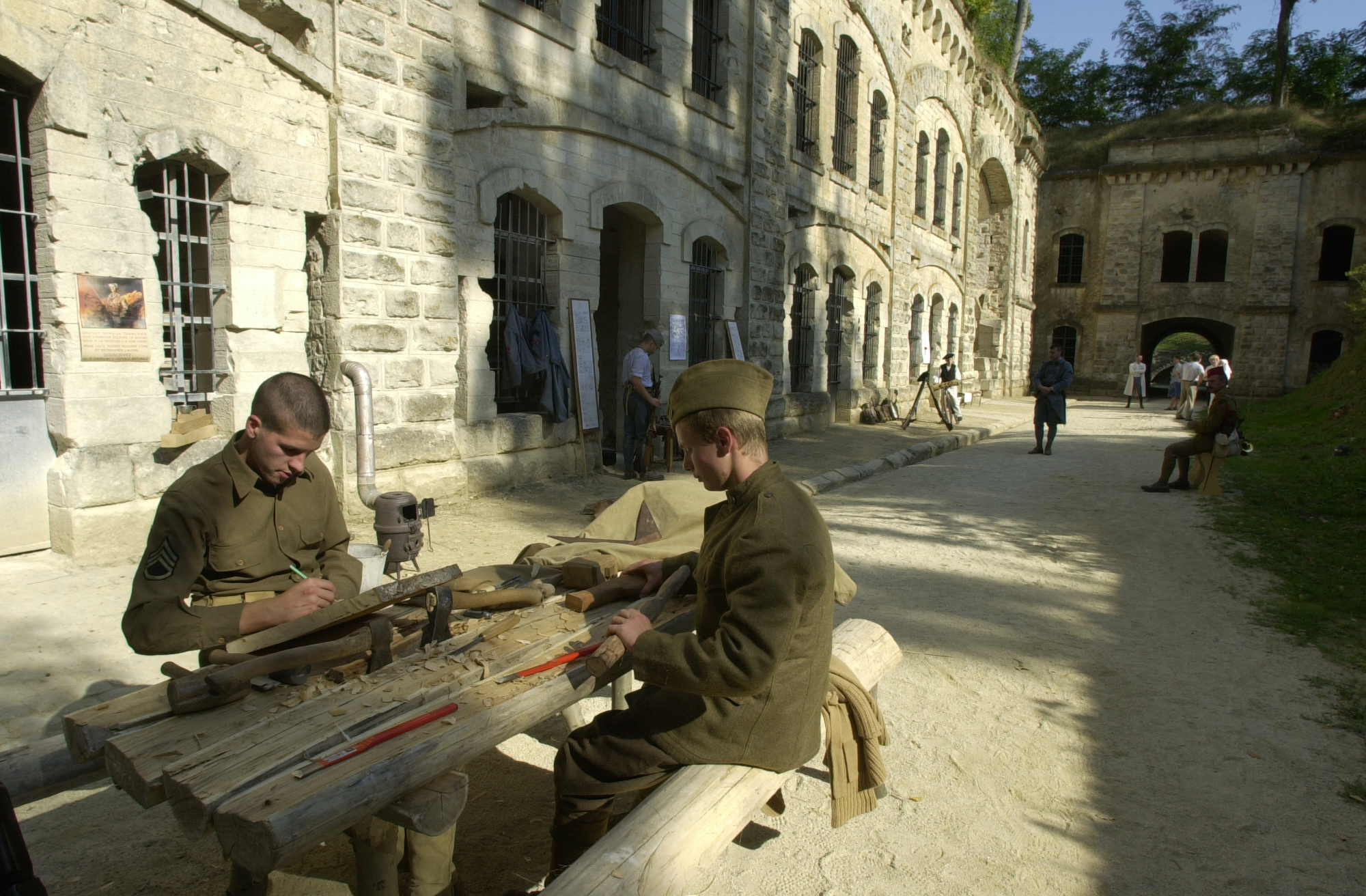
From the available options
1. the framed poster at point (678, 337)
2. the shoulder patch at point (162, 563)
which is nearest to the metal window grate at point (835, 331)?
the framed poster at point (678, 337)

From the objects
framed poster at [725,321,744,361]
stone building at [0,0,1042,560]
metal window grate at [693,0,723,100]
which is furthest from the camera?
framed poster at [725,321,744,361]

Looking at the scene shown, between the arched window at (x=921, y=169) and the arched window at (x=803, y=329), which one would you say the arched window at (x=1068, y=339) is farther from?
the arched window at (x=803, y=329)

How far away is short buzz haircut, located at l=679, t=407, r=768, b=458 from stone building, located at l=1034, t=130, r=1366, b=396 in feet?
114

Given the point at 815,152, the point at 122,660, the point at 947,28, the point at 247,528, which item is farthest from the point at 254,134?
the point at 947,28

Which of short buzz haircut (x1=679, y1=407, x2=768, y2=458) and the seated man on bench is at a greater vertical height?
short buzz haircut (x1=679, y1=407, x2=768, y2=458)

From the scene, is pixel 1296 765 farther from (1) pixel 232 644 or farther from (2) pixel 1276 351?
(2) pixel 1276 351

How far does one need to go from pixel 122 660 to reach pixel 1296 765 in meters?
5.45

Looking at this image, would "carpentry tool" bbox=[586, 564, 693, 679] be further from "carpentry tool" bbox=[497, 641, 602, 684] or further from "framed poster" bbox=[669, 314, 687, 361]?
"framed poster" bbox=[669, 314, 687, 361]

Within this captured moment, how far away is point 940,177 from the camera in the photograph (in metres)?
22.5

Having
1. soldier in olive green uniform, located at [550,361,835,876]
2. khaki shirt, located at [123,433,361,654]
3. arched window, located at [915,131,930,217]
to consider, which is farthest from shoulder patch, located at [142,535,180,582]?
arched window, located at [915,131,930,217]

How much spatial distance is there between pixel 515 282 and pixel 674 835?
26.2ft

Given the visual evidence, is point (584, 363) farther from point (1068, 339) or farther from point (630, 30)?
point (1068, 339)

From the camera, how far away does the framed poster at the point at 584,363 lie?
9594 mm

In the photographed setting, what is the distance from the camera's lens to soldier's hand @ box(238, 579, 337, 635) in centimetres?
243
